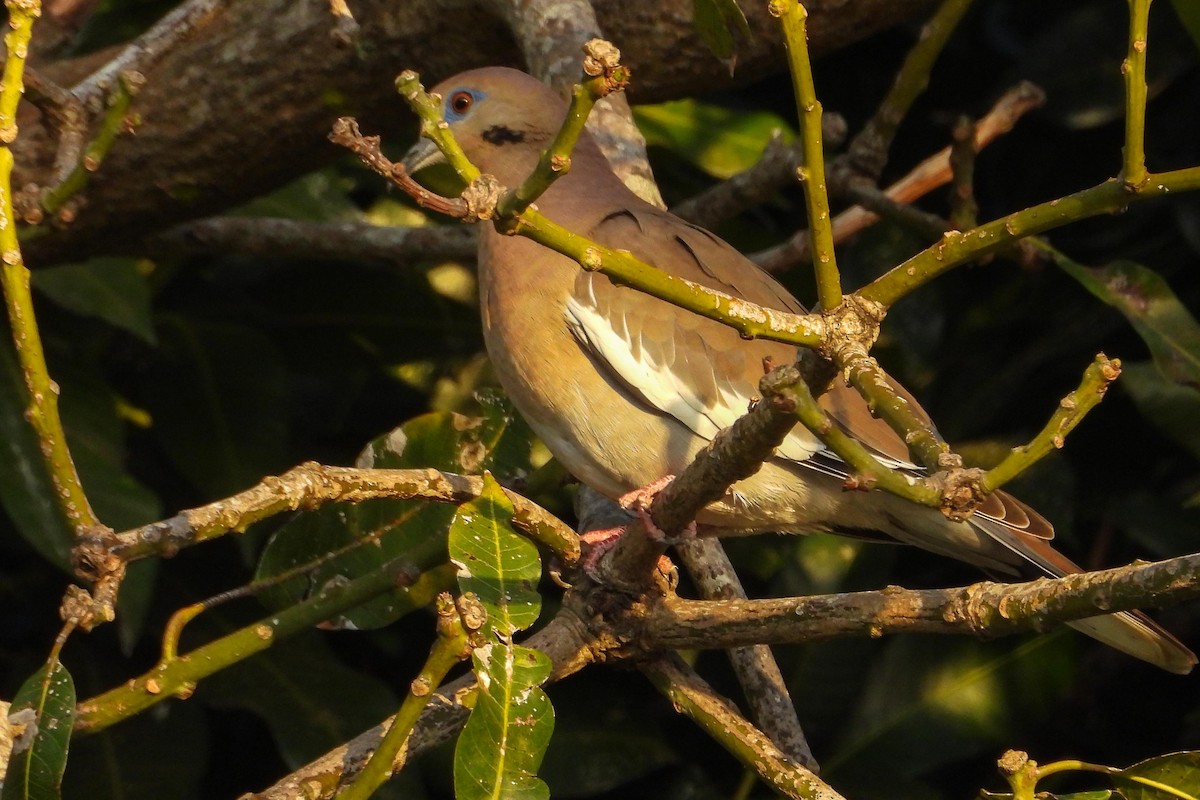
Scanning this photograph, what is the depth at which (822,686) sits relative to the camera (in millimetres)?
3092

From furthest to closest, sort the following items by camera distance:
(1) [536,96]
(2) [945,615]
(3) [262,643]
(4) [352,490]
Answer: (1) [536,96] → (3) [262,643] → (4) [352,490] → (2) [945,615]

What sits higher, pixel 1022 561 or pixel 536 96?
pixel 536 96

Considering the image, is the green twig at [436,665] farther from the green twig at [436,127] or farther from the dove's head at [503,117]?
the dove's head at [503,117]

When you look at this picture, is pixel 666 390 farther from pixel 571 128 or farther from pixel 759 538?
pixel 571 128

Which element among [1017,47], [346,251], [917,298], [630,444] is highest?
[1017,47]

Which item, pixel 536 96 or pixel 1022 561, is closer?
pixel 1022 561

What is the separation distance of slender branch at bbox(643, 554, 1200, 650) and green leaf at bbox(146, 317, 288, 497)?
5.12 ft

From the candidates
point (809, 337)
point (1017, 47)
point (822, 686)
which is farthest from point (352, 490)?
point (1017, 47)

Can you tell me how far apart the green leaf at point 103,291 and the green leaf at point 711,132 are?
126cm

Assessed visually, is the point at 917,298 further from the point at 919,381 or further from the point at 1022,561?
the point at 1022,561

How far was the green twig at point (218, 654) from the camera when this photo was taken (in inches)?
70.2

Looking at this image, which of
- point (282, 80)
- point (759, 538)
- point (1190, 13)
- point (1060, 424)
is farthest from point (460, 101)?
point (1060, 424)

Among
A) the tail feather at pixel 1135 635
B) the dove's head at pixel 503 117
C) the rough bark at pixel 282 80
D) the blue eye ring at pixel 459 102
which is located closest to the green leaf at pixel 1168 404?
the tail feather at pixel 1135 635

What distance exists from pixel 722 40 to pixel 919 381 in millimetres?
1675
